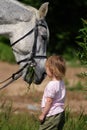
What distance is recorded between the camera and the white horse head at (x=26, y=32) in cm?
770

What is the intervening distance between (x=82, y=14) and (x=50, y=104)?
13.6m

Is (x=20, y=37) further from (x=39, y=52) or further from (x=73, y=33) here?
(x=73, y=33)

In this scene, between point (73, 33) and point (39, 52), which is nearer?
point (39, 52)

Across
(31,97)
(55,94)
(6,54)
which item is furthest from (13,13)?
(6,54)

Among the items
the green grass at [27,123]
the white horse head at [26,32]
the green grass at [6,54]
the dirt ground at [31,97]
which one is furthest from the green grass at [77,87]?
the white horse head at [26,32]

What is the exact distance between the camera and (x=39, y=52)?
7.73m

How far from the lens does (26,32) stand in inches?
304

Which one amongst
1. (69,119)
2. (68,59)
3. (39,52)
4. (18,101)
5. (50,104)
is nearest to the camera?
(50,104)

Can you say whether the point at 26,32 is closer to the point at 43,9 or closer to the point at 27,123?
the point at 43,9

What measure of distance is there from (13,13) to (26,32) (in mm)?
272

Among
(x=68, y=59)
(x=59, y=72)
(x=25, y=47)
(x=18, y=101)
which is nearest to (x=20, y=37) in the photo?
(x=25, y=47)

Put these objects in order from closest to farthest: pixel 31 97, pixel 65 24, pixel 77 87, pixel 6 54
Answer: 1. pixel 31 97
2. pixel 77 87
3. pixel 6 54
4. pixel 65 24

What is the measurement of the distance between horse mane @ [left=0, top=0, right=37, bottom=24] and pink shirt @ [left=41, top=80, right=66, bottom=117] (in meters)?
1.27


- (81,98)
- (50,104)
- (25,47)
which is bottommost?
(81,98)
